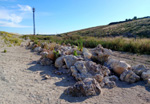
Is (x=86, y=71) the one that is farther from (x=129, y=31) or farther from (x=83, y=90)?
(x=129, y=31)

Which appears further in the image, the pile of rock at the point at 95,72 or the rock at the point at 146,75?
the rock at the point at 146,75

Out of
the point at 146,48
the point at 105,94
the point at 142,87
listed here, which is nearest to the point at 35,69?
the point at 105,94

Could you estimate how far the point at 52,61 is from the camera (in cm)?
432

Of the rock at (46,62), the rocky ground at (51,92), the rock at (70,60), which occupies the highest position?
the rock at (70,60)

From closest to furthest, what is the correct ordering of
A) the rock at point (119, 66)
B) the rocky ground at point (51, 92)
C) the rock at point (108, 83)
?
the rocky ground at point (51, 92)
the rock at point (108, 83)
the rock at point (119, 66)

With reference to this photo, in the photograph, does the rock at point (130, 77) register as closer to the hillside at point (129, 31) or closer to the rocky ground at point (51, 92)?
the rocky ground at point (51, 92)

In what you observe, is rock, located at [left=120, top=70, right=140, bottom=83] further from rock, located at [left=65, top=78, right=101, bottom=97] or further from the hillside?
the hillside

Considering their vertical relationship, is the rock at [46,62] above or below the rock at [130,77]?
above

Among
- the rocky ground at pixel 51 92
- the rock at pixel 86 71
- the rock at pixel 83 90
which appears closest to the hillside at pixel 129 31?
the rock at pixel 86 71

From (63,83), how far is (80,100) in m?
0.85

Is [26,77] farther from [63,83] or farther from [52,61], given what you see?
[52,61]

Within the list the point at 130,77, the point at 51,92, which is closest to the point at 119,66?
the point at 130,77

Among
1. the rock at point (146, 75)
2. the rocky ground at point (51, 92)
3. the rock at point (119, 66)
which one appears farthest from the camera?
the rock at point (119, 66)

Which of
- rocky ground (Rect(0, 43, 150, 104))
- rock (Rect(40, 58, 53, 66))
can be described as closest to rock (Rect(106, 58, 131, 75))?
rocky ground (Rect(0, 43, 150, 104))
